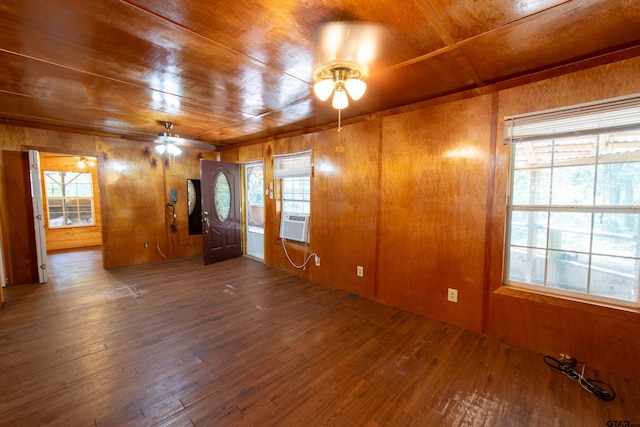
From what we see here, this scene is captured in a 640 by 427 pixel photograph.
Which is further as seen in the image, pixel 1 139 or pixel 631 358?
pixel 1 139

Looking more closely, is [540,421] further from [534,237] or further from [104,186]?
[104,186]

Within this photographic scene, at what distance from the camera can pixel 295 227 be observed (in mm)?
4430

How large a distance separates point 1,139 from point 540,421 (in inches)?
265

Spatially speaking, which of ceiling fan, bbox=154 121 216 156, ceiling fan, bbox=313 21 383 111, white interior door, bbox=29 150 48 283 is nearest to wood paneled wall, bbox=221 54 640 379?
→ ceiling fan, bbox=313 21 383 111

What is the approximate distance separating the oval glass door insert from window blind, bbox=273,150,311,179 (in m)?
1.30

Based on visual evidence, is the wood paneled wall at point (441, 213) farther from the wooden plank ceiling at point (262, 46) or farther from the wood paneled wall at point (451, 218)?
the wooden plank ceiling at point (262, 46)

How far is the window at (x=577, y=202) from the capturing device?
78.0 inches

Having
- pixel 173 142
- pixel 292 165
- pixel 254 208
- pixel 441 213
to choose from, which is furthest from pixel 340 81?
pixel 254 208

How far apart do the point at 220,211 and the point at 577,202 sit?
5.18 meters

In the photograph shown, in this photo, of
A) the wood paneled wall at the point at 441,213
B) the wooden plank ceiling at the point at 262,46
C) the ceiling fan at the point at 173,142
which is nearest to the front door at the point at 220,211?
the ceiling fan at the point at 173,142

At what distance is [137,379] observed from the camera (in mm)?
1979

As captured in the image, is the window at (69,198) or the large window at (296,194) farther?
the window at (69,198)

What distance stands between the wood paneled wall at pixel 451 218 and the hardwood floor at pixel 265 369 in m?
0.24

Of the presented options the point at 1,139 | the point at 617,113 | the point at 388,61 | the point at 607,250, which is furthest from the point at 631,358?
the point at 1,139
